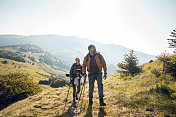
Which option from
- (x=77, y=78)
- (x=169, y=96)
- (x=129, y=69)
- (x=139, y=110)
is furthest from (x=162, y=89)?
(x=129, y=69)

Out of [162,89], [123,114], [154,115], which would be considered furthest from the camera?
[162,89]

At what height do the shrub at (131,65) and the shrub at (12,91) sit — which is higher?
the shrub at (131,65)

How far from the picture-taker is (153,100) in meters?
4.61

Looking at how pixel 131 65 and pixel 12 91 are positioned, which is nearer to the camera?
pixel 12 91

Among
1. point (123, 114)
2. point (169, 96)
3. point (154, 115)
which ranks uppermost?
point (169, 96)

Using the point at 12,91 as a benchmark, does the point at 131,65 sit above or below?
above

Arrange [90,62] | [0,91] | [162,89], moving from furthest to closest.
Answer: [0,91] < [90,62] < [162,89]

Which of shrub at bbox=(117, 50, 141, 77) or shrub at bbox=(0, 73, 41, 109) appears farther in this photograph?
shrub at bbox=(117, 50, 141, 77)

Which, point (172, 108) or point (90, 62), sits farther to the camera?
point (90, 62)

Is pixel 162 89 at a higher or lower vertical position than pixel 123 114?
higher

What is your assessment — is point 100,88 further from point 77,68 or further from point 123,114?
point 77,68

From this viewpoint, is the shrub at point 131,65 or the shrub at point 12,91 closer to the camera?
the shrub at point 12,91

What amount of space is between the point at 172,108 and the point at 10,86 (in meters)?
11.8

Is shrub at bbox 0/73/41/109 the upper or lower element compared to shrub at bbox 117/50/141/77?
lower
